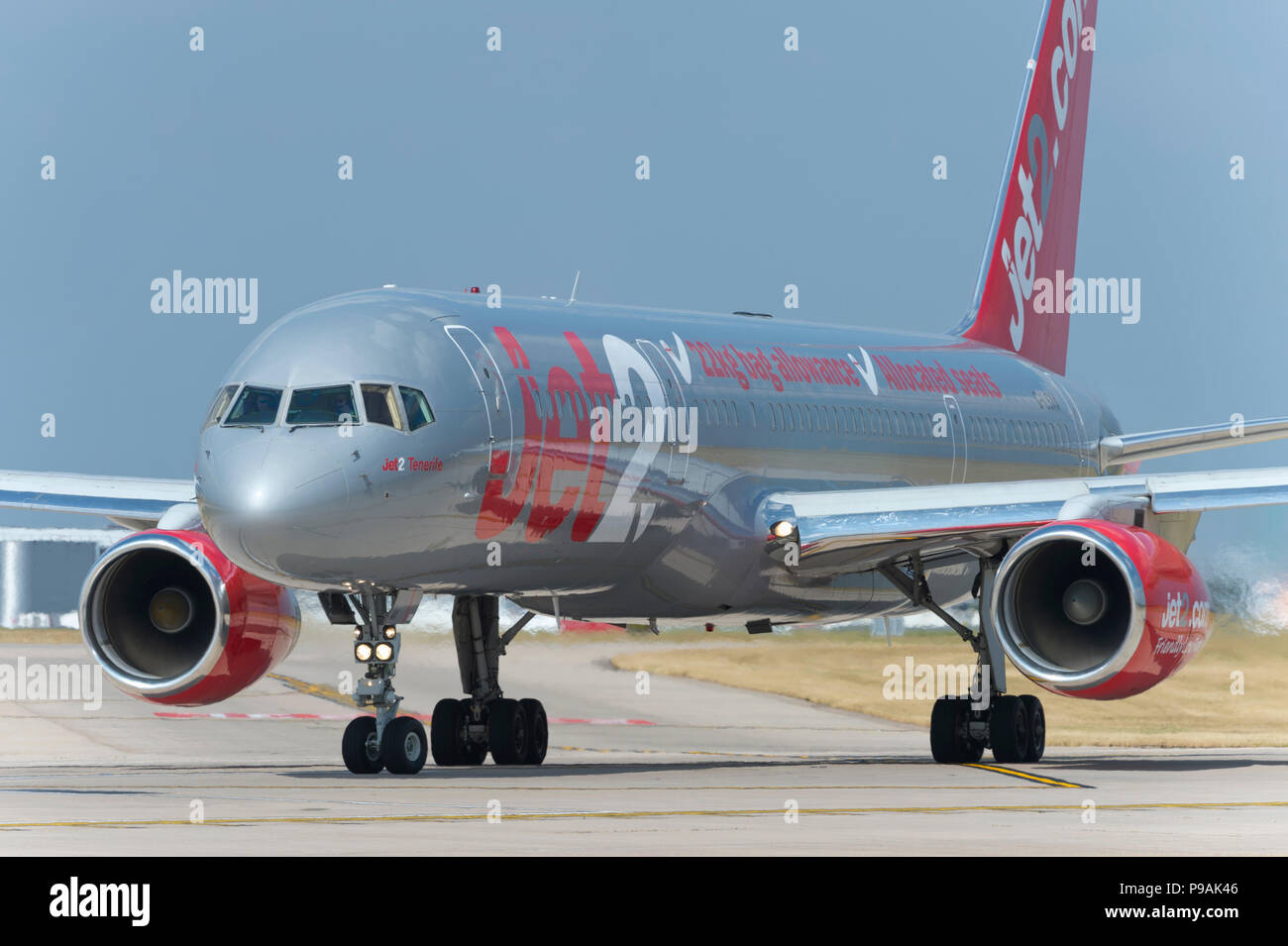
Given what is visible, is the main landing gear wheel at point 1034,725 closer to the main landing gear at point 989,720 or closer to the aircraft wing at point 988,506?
the main landing gear at point 989,720

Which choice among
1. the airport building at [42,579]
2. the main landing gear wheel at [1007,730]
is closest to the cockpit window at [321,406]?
the main landing gear wheel at [1007,730]

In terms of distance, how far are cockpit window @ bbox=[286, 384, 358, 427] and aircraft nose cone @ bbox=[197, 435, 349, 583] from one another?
31 cm

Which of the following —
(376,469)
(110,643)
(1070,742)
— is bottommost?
(1070,742)

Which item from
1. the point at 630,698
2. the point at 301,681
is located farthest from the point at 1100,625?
the point at 301,681

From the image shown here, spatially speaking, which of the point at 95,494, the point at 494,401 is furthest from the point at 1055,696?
the point at 494,401

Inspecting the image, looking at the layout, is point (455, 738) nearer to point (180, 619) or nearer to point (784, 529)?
point (180, 619)

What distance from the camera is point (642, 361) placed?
23.4m

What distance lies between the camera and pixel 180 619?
22625 mm

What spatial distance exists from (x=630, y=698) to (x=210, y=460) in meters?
16.3

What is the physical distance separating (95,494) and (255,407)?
17.0 feet

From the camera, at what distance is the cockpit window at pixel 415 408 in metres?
19.9

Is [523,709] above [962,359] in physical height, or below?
below

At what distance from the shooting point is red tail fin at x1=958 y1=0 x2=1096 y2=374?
33.0 m
